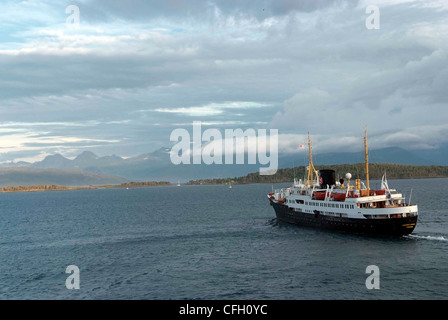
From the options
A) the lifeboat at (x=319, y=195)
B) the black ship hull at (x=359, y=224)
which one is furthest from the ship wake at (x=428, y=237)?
the lifeboat at (x=319, y=195)

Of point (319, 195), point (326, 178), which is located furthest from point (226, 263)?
point (326, 178)

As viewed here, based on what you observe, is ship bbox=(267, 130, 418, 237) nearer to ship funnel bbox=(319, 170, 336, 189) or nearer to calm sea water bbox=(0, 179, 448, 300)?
ship funnel bbox=(319, 170, 336, 189)

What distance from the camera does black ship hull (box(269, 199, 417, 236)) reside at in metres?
74.4

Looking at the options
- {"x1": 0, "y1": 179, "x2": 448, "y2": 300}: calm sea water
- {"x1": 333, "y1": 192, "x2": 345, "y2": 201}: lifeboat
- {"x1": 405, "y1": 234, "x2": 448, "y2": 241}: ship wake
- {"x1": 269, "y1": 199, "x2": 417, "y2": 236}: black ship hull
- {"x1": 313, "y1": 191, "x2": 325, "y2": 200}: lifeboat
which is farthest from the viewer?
{"x1": 313, "y1": 191, "x2": 325, "y2": 200}: lifeboat

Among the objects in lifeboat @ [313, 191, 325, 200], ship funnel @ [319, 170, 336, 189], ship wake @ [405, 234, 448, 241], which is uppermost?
ship funnel @ [319, 170, 336, 189]

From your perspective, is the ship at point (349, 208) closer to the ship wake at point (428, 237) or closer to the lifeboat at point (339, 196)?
the lifeboat at point (339, 196)

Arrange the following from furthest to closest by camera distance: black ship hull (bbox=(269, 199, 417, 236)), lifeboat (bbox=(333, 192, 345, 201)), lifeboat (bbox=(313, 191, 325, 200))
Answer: lifeboat (bbox=(313, 191, 325, 200))
lifeboat (bbox=(333, 192, 345, 201))
black ship hull (bbox=(269, 199, 417, 236))

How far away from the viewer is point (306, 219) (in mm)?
94312

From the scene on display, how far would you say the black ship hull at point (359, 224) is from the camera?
244 feet

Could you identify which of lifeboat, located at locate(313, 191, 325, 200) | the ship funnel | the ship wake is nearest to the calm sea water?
the ship wake

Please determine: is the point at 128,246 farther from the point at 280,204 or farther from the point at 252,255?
the point at 280,204

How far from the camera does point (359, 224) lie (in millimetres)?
79250

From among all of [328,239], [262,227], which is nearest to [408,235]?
[328,239]
